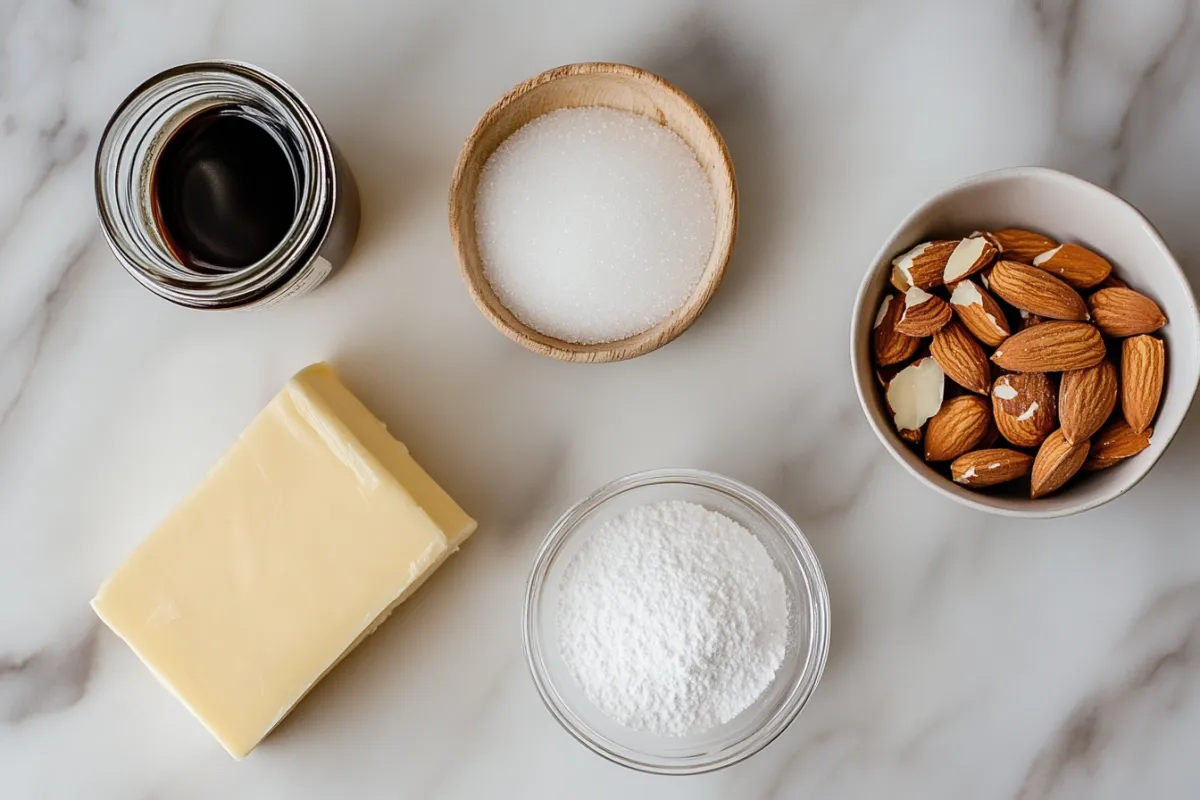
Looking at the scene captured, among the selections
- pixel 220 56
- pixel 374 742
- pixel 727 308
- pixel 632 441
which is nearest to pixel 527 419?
pixel 632 441

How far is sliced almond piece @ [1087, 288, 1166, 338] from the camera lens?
67 centimetres

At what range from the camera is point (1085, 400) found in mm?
673

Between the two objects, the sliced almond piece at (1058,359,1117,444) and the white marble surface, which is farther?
the white marble surface

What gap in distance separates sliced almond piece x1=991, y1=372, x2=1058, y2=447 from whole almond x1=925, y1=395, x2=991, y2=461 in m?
0.01

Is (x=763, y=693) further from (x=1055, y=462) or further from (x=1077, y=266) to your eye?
(x=1077, y=266)

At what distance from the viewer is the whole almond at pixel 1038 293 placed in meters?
0.68

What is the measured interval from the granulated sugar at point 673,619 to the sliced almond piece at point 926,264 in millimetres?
235

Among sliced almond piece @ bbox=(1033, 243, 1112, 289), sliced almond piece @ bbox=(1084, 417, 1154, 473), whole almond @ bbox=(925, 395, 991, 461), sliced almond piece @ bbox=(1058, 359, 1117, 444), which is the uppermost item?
sliced almond piece @ bbox=(1033, 243, 1112, 289)

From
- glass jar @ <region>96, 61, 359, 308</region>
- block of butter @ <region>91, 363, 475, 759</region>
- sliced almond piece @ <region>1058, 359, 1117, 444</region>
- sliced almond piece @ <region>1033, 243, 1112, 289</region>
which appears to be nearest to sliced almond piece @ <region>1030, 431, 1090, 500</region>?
sliced almond piece @ <region>1058, 359, 1117, 444</region>

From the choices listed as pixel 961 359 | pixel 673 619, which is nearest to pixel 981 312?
pixel 961 359

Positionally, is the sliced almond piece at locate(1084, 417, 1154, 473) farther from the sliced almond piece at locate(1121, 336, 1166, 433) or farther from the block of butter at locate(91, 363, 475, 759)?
the block of butter at locate(91, 363, 475, 759)

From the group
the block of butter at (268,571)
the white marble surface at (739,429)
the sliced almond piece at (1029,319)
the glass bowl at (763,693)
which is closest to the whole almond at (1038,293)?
the sliced almond piece at (1029,319)

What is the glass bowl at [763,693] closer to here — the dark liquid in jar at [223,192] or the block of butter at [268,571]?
the block of butter at [268,571]

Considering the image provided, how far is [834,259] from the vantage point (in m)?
0.79
